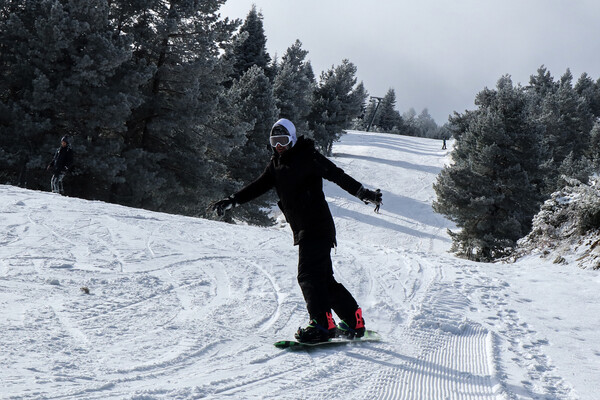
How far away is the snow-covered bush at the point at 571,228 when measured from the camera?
9766 millimetres

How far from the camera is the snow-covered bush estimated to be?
9.77m

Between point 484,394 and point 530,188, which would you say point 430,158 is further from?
point 484,394

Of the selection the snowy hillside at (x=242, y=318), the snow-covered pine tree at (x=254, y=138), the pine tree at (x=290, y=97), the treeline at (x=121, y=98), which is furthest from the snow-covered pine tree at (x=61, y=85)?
the pine tree at (x=290, y=97)

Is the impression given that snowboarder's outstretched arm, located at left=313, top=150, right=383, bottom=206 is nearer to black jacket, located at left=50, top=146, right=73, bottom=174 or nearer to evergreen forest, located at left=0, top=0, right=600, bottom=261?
evergreen forest, located at left=0, top=0, right=600, bottom=261

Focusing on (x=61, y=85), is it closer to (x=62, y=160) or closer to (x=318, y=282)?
(x=62, y=160)

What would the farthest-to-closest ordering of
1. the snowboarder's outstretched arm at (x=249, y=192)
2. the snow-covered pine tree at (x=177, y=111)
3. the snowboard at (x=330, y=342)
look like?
the snow-covered pine tree at (x=177, y=111), the snowboarder's outstretched arm at (x=249, y=192), the snowboard at (x=330, y=342)

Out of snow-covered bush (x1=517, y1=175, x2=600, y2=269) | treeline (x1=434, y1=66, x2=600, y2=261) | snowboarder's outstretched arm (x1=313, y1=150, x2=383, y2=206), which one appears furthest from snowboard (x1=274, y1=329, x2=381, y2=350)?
treeline (x1=434, y1=66, x2=600, y2=261)

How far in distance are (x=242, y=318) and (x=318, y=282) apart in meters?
1.10

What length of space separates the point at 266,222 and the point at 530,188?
12.6 m

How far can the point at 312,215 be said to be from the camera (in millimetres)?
4324

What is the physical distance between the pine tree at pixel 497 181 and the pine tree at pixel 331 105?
2084cm

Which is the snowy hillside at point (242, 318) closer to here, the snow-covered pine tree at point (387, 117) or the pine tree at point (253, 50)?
the pine tree at point (253, 50)

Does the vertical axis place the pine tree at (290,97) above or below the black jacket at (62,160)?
Result: above

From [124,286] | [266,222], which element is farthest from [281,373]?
[266,222]
